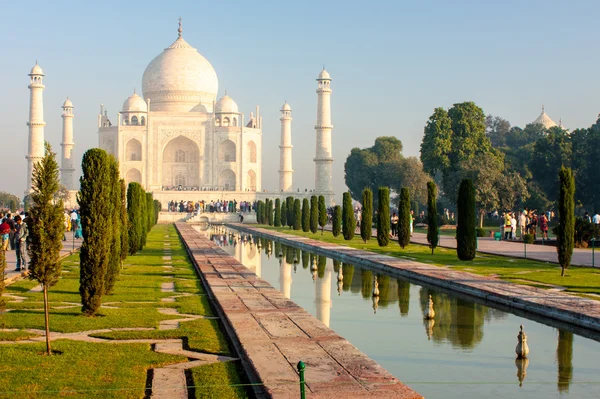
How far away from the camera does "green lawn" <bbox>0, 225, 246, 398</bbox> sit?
5199 mm

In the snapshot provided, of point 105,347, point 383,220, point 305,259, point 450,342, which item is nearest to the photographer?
point 105,347

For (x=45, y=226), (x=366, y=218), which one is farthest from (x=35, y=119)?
(x=45, y=226)

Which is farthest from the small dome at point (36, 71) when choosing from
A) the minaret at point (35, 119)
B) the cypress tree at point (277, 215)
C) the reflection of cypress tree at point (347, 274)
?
the reflection of cypress tree at point (347, 274)

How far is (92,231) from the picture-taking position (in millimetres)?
7859

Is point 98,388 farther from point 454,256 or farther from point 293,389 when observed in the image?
point 454,256

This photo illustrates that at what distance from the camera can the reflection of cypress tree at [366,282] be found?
10999mm

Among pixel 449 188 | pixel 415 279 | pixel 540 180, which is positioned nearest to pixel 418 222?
pixel 449 188

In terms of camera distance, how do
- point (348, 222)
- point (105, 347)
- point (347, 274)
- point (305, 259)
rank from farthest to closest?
point (348, 222) < point (305, 259) < point (347, 274) < point (105, 347)

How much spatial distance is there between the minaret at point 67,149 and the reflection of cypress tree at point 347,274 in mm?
38926

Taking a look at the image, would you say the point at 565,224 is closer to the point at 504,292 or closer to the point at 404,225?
the point at 504,292

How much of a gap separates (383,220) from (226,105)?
33.2 meters

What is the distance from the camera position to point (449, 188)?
115 feet

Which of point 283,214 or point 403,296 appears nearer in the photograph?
point 403,296

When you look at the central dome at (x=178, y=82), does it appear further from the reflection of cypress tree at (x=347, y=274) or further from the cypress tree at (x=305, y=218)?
the reflection of cypress tree at (x=347, y=274)
